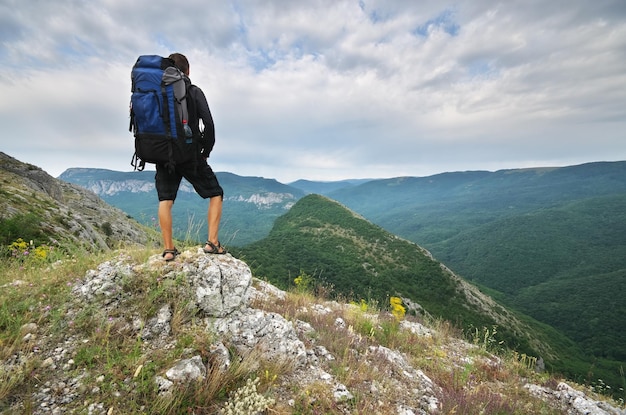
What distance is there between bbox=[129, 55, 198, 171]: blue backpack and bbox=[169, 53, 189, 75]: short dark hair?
0.97 ft

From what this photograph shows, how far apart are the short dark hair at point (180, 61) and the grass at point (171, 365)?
10.3ft

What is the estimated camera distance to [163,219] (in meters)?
4.64

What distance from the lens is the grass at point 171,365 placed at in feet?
9.21

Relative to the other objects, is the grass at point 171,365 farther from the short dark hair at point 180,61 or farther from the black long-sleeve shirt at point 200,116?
the short dark hair at point 180,61

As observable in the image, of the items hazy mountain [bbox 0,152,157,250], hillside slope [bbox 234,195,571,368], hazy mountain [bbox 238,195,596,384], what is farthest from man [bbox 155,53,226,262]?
hazy mountain [bbox 238,195,596,384]

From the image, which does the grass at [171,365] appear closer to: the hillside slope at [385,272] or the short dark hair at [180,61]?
the short dark hair at [180,61]

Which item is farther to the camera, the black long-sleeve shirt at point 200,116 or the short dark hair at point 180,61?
the short dark hair at point 180,61

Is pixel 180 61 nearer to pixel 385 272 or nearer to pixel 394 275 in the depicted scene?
pixel 385 272

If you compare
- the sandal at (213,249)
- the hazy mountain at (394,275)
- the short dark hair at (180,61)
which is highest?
the short dark hair at (180,61)

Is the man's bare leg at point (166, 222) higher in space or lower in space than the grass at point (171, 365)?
higher

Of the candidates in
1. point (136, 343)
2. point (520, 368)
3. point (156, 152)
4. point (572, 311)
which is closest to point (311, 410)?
point (136, 343)

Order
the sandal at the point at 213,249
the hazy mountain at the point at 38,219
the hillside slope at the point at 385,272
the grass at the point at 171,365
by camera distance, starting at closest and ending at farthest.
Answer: the grass at the point at 171,365 → the sandal at the point at 213,249 → the hazy mountain at the point at 38,219 → the hillside slope at the point at 385,272

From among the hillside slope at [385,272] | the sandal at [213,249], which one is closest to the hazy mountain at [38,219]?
the sandal at [213,249]

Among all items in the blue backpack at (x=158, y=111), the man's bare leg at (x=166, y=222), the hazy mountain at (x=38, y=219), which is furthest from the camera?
the hazy mountain at (x=38, y=219)
